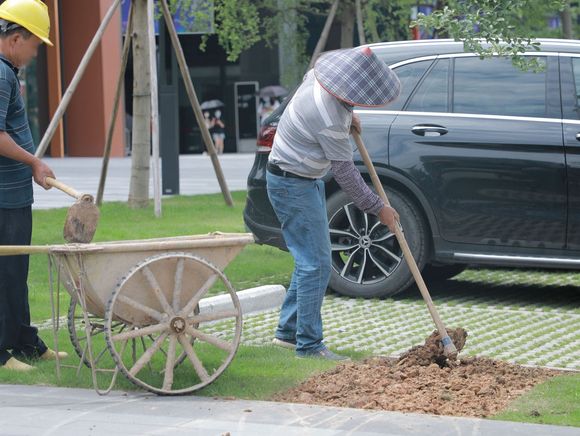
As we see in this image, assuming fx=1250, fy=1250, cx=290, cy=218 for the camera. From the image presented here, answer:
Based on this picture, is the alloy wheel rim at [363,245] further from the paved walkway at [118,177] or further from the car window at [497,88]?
the paved walkway at [118,177]

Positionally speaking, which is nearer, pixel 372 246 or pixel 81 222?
pixel 81 222

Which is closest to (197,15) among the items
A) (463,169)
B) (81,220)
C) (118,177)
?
(118,177)

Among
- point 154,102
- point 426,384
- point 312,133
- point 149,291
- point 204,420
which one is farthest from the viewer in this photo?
point 154,102

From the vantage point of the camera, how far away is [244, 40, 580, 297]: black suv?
28.9 feet

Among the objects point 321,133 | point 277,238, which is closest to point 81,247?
point 321,133

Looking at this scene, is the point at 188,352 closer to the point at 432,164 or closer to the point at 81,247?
the point at 81,247

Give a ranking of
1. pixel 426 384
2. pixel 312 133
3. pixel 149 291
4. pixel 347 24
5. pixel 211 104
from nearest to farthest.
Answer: pixel 149 291 < pixel 426 384 < pixel 312 133 < pixel 347 24 < pixel 211 104

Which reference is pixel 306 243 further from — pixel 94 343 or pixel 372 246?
pixel 372 246

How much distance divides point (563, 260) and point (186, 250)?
3687 mm

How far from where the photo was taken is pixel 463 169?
897 cm

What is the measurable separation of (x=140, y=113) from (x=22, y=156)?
932cm

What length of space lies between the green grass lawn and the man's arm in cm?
102

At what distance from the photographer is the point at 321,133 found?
21.6ft

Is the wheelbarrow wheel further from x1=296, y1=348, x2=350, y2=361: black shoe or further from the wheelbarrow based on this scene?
x1=296, y1=348, x2=350, y2=361: black shoe
